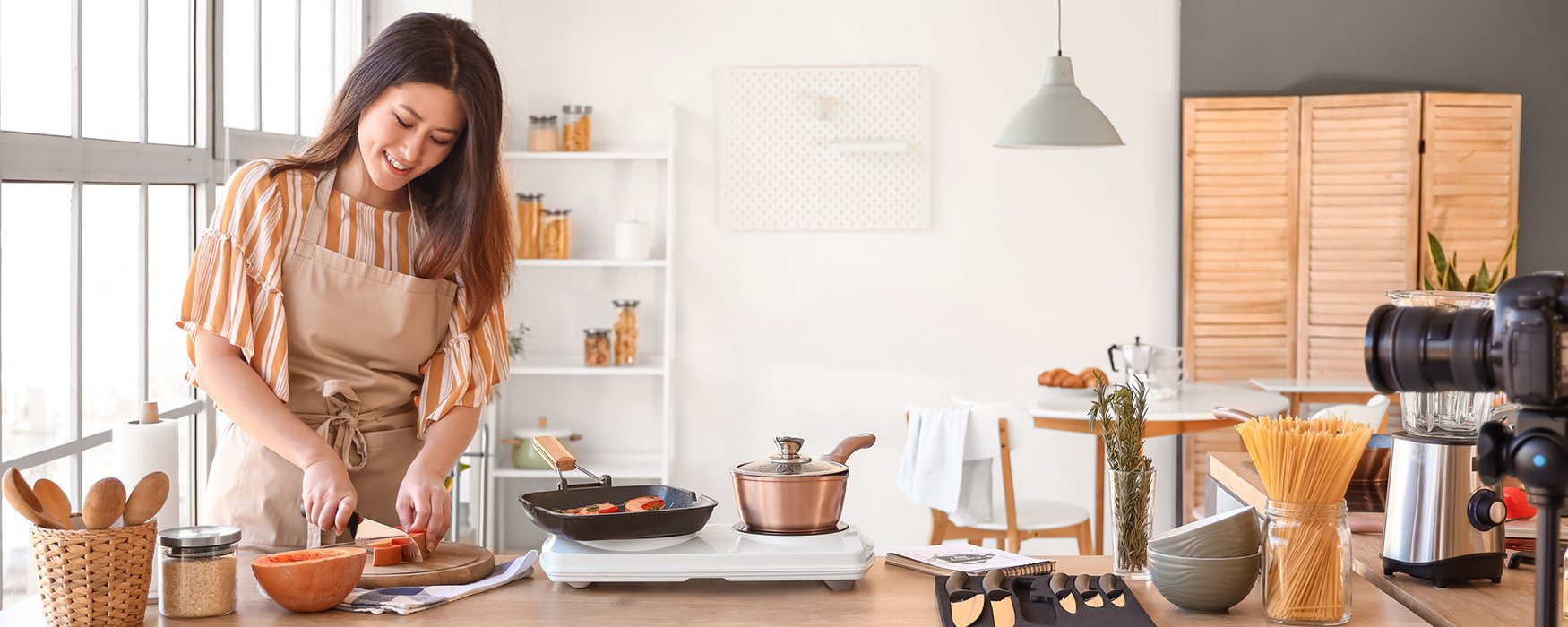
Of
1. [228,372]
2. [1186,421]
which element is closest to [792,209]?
[1186,421]

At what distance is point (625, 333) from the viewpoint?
4.94m

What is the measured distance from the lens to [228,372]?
6.09ft

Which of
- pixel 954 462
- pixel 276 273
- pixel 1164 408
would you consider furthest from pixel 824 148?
pixel 276 273

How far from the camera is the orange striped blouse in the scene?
185 cm

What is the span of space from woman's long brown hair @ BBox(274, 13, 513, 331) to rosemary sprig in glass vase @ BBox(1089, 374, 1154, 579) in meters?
0.99

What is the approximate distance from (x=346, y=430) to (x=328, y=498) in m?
0.27

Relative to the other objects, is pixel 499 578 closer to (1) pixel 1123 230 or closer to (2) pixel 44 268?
(2) pixel 44 268

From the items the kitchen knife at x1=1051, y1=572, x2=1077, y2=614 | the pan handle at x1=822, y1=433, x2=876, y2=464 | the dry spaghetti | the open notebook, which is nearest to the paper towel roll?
the pan handle at x1=822, y1=433, x2=876, y2=464

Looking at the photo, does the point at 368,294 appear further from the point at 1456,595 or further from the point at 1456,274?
the point at 1456,274

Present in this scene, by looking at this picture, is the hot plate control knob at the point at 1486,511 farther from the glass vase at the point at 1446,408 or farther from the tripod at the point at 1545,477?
the tripod at the point at 1545,477

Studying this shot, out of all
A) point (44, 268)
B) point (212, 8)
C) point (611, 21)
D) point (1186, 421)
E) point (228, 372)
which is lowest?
point (1186, 421)

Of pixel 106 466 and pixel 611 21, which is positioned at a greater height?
pixel 611 21

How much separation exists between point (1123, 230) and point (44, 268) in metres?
3.82

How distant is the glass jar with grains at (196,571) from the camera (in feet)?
4.91
